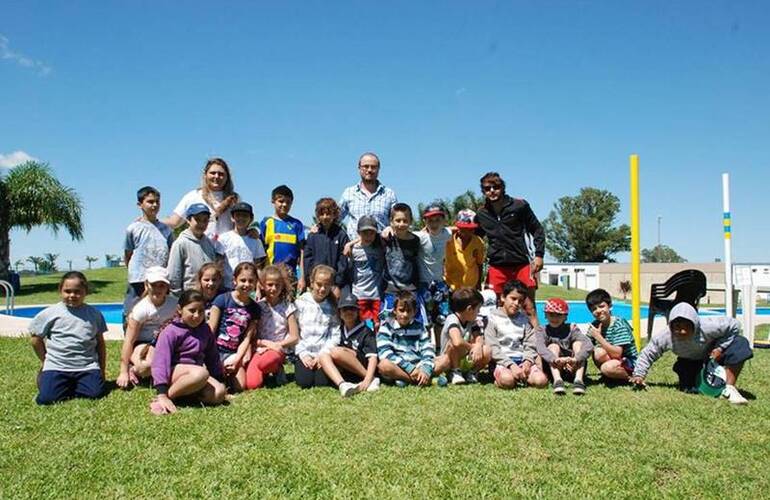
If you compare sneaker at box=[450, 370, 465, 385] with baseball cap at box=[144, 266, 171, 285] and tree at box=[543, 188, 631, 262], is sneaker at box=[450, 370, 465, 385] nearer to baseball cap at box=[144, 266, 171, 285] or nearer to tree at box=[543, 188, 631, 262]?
baseball cap at box=[144, 266, 171, 285]

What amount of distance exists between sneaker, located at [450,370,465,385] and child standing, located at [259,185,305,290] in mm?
1975

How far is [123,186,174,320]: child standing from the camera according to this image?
19.0ft

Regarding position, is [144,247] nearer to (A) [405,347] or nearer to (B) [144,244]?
(B) [144,244]

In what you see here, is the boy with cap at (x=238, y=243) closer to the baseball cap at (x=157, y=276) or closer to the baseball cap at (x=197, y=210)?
the baseball cap at (x=197, y=210)

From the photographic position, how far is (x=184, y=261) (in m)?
5.61

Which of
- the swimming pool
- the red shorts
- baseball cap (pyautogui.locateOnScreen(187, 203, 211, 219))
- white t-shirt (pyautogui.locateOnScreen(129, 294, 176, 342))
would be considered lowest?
the swimming pool

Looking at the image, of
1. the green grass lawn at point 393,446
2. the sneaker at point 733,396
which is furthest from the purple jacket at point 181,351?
→ the sneaker at point 733,396

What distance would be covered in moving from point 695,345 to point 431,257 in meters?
2.58

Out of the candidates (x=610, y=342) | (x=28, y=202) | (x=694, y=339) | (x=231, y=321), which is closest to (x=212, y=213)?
(x=231, y=321)

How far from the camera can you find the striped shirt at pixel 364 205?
6.35 metres

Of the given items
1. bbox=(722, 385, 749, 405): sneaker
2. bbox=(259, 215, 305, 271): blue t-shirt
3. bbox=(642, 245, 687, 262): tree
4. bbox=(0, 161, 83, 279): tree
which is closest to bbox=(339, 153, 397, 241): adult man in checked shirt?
bbox=(259, 215, 305, 271): blue t-shirt

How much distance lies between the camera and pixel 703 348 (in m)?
5.16

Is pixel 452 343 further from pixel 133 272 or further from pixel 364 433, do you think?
pixel 133 272

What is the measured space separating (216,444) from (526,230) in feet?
13.4
